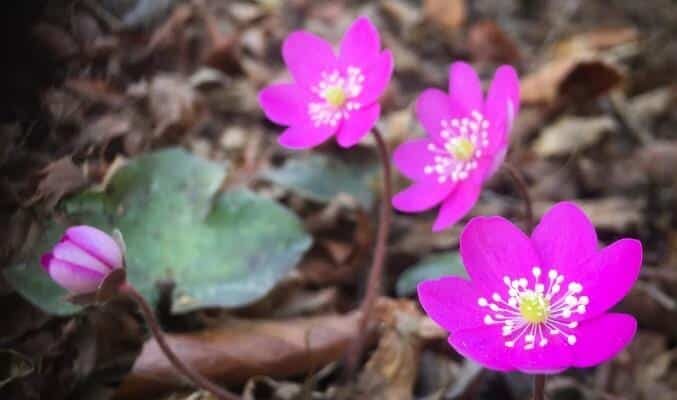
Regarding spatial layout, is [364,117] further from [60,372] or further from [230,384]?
[60,372]

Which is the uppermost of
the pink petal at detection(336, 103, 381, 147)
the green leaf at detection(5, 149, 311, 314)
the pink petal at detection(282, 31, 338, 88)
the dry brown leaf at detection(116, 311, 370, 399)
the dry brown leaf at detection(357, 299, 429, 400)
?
the pink petal at detection(282, 31, 338, 88)

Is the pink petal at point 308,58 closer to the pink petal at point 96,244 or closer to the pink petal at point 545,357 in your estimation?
the pink petal at point 96,244

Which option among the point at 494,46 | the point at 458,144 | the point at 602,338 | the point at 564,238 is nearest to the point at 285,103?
the point at 458,144

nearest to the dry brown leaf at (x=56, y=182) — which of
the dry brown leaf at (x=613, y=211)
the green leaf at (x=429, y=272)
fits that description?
the green leaf at (x=429, y=272)

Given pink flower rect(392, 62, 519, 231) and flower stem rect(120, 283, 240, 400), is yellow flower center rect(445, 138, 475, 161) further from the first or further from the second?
flower stem rect(120, 283, 240, 400)

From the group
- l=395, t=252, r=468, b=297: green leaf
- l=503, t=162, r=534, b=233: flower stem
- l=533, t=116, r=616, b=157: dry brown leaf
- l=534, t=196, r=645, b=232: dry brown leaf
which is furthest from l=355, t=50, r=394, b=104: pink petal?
l=533, t=116, r=616, b=157: dry brown leaf

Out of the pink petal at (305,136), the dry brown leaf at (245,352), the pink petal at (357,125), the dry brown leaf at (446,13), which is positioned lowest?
the dry brown leaf at (446,13)

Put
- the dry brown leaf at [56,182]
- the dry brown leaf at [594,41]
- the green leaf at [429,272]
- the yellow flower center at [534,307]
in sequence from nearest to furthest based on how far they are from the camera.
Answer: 1. the yellow flower center at [534,307]
2. the dry brown leaf at [56,182]
3. the green leaf at [429,272]
4. the dry brown leaf at [594,41]
